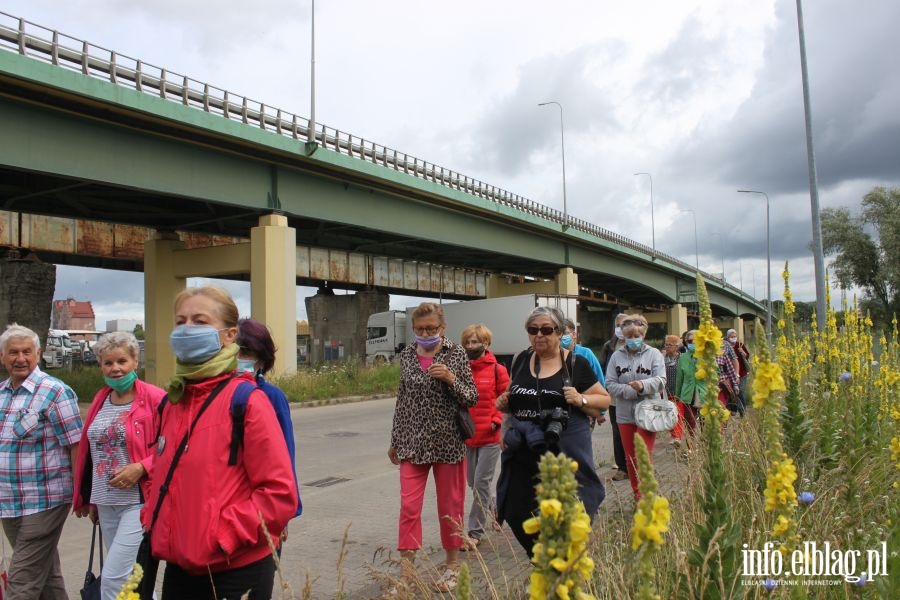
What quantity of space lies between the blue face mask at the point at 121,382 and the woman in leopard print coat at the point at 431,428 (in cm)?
170

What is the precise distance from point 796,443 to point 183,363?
475 centimetres

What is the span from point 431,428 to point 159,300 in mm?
22657

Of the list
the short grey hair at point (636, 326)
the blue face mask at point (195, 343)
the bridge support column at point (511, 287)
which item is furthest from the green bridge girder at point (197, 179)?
the blue face mask at point (195, 343)

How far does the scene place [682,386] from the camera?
8.87m

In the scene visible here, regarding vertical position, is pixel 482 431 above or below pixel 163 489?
below

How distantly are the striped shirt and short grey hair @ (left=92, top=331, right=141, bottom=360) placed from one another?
0.39m

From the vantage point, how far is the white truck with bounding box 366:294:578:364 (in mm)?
30828

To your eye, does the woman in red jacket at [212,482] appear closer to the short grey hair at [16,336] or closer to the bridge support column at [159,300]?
the short grey hair at [16,336]

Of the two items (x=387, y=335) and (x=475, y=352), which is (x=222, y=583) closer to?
(x=475, y=352)

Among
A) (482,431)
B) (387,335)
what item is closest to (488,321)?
(387,335)

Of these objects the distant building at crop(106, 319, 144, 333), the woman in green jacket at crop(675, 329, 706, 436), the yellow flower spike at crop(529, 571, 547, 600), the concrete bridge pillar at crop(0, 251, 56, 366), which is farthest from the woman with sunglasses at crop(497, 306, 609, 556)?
the distant building at crop(106, 319, 144, 333)

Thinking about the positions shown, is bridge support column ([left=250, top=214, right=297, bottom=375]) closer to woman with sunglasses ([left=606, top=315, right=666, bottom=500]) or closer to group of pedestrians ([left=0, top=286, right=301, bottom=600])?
woman with sunglasses ([left=606, top=315, right=666, bottom=500])

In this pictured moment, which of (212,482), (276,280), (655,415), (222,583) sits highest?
(276,280)

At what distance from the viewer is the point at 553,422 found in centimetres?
397
